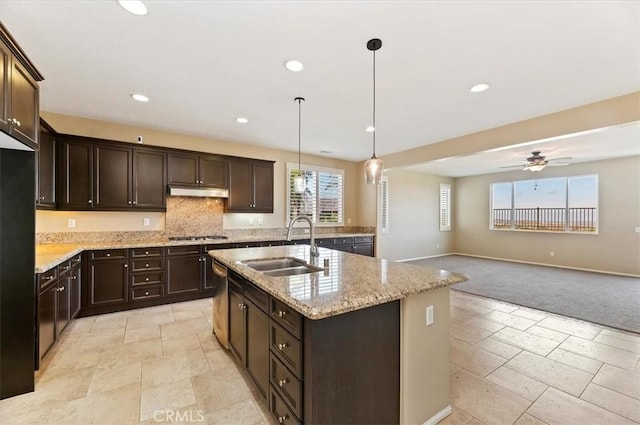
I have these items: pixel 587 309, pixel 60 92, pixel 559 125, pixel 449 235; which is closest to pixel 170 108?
pixel 60 92

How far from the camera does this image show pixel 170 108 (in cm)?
354

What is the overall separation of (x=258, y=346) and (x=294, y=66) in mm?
2391

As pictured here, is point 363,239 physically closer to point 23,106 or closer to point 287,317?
point 287,317

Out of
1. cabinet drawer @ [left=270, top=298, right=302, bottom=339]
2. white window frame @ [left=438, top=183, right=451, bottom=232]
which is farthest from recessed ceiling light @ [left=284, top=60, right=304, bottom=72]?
white window frame @ [left=438, top=183, right=451, bottom=232]

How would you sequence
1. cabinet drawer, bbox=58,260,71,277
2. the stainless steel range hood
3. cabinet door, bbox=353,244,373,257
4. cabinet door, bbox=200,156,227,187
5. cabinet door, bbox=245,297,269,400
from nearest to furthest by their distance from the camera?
1. cabinet door, bbox=245,297,269,400
2. cabinet drawer, bbox=58,260,71,277
3. the stainless steel range hood
4. cabinet door, bbox=200,156,227,187
5. cabinet door, bbox=353,244,373,257

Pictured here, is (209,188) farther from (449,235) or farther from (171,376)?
(449,235)

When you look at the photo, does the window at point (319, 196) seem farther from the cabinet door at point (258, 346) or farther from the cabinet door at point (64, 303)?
the cabinet door at point (258, 346)

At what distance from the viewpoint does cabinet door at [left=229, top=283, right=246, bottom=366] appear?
7.38ft

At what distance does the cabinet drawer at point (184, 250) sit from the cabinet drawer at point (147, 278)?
1.12 ft

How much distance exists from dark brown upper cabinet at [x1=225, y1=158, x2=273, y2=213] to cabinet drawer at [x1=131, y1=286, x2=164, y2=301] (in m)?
1.63

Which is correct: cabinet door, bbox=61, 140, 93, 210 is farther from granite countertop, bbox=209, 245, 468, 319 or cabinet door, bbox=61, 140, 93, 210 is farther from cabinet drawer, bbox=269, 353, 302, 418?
cabinet drawer, bbox=269, 353, 302, 418

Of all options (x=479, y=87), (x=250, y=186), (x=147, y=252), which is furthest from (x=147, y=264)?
(x=479, y=87)

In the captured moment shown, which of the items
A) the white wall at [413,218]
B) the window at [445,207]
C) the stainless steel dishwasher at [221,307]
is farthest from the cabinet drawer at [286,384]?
the window at [445,207]

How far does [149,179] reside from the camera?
164 inches
